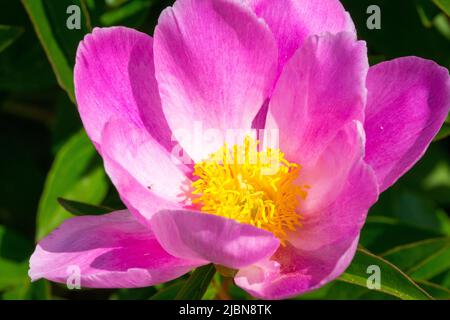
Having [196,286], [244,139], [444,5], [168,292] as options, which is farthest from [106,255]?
[444,5]

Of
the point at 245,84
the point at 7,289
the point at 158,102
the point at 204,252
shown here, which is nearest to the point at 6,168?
the point at 7,289

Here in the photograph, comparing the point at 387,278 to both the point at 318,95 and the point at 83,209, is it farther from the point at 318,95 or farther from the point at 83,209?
the point at 83,209

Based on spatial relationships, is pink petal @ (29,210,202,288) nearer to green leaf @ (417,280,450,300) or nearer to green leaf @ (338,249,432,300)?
green leaf @ (338,249,432,300)

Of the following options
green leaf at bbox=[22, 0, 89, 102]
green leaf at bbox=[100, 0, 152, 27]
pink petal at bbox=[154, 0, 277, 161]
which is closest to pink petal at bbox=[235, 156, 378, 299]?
pink petal at bbox=[154, 0, 277, 161]

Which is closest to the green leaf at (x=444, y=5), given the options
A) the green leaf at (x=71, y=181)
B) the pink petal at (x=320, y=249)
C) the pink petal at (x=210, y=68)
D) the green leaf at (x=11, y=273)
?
the pink petal at (x=210, y=68)

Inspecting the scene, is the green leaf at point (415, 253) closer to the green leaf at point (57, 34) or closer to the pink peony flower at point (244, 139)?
the pink peony flower at point (244, 139)

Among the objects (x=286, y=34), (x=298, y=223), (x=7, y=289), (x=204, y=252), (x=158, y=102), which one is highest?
(x=286, y=34)

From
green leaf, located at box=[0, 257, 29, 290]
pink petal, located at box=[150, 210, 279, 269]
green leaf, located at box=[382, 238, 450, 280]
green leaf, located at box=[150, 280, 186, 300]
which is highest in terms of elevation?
pink petal, located at box=[150, 210, 279, 269]

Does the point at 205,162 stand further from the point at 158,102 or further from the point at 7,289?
the point at 7,289
